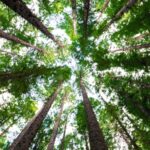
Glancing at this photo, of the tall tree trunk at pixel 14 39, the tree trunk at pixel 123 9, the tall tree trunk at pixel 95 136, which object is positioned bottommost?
the tall tree trunk at pixel 95 136

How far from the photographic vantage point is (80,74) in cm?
1956

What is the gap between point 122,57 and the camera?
11.4 m

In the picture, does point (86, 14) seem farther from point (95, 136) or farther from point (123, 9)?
point (95, 136)

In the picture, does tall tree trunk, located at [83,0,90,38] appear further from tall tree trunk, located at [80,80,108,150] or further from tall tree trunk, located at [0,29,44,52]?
tall tree trunk, located at [80,80,108,150]

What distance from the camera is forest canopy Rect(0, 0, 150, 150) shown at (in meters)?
11.1

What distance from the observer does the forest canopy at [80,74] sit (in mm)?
11109

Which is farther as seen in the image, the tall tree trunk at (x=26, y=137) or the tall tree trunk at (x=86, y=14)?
the tall tree trunk at (x=86, y=14)

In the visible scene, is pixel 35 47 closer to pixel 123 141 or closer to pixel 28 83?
pixel 28 83

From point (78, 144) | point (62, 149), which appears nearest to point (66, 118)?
point (78, 144)

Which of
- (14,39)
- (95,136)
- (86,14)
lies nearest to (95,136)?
(95,136)

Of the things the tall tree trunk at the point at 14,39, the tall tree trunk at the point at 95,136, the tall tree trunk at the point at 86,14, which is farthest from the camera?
the tall tree trunk at the point at 14,39

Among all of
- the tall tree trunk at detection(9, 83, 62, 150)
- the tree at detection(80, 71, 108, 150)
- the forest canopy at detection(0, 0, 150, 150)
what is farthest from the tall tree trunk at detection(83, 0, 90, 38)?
the tall tree trunk at detection(9, 83, 62, 150)

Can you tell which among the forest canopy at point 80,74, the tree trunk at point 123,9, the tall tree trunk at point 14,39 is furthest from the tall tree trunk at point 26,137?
the tree trunk at point 123,9

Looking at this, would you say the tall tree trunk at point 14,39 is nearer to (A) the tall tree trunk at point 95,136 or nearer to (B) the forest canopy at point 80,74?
(B) the forest canopy at point 80,74
